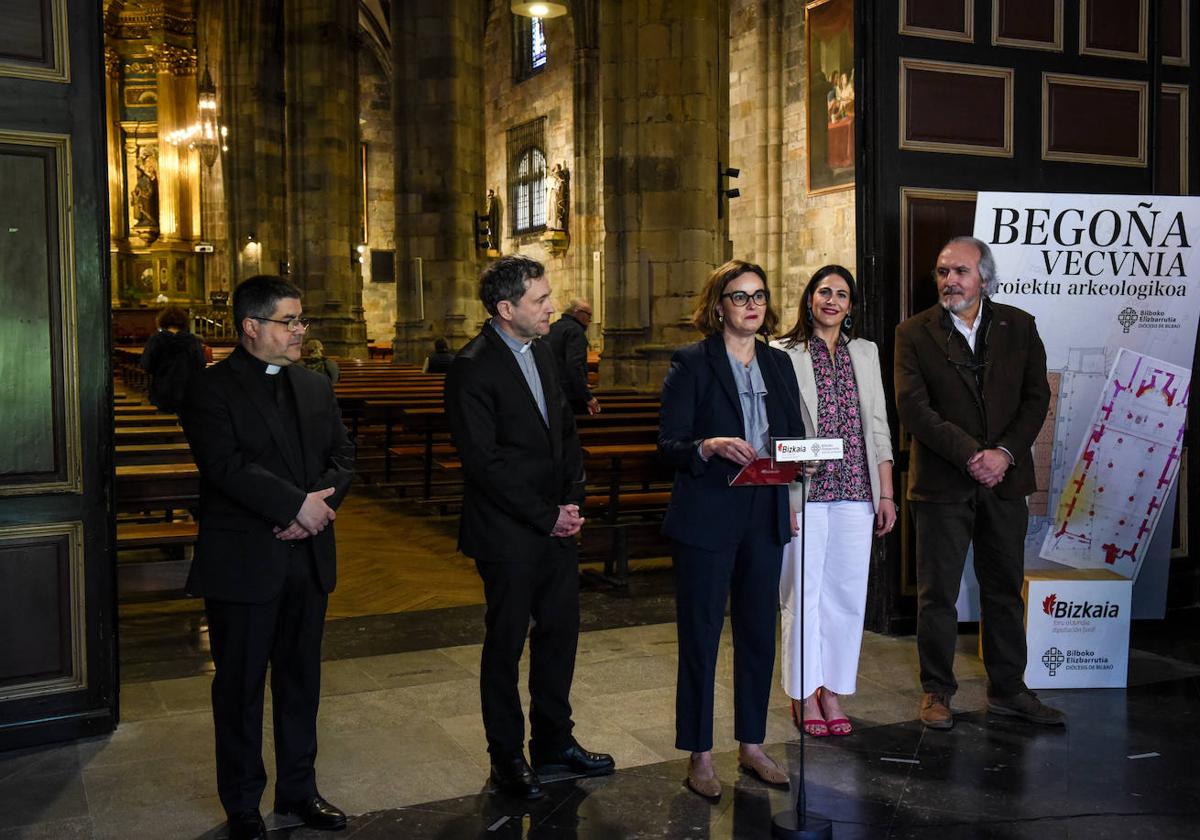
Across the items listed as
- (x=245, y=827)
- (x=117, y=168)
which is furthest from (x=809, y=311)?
(x=117, y=168)

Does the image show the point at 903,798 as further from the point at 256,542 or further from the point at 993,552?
the point at 256,542

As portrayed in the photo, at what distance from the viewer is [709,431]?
3656mm

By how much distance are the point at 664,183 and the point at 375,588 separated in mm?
7401

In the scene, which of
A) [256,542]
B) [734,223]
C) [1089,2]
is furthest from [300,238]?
[256,542]

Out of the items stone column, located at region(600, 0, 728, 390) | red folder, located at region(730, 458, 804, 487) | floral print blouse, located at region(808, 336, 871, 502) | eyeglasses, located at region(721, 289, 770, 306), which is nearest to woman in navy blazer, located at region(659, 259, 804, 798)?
eyeglasses, located at region(721, 289, 770, 306)

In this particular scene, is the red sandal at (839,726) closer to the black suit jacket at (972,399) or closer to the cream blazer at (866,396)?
the cream blazer at (866,396)

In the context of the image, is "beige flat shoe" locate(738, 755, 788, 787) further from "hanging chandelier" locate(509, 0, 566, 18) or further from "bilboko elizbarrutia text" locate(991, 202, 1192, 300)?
"hanging chandelier" locate(509, 0, 566, 18)

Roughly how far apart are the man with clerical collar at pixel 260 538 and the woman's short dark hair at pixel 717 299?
4.01 ft

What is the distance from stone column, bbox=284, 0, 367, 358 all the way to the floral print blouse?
18.8 metres

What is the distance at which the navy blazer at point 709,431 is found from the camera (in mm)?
3580

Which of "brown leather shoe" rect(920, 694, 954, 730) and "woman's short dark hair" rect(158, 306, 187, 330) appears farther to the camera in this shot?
"woman's short dark hair" rect(158, 306, 187, 330)

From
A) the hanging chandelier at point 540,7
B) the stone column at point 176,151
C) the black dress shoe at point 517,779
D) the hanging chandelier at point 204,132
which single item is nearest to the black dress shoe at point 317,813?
the black dress shoe at point 517,779

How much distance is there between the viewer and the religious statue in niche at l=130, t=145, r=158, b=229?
32.0 meters

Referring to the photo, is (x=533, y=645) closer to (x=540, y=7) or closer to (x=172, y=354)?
(x=172, y=354)
